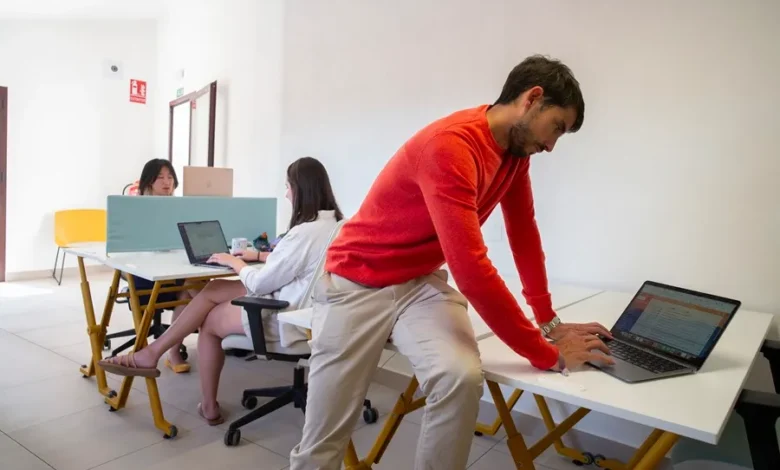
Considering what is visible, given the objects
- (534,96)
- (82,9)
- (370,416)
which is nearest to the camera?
(534,96)

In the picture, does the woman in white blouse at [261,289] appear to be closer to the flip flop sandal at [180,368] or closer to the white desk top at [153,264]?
the white desk top at [153,264]

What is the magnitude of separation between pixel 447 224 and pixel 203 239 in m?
1.78

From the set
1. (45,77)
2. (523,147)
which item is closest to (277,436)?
(523,147)

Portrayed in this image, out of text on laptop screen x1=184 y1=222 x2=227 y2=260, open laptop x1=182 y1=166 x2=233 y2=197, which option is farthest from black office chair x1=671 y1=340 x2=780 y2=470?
open laptop x1=182 y1=166 x2=233 y2=197

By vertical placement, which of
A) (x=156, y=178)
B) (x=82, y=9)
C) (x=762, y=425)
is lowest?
(x=762, y=425)

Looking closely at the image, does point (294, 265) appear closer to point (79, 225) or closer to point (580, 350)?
point (580, 350)

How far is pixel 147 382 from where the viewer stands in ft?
7.47

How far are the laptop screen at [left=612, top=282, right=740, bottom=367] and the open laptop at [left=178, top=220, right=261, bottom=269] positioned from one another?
168cm

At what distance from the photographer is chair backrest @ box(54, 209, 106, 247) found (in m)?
4.94

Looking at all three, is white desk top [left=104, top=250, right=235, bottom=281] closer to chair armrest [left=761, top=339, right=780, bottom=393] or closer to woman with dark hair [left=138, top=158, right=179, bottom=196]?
woman with dark hair [left=138, top=158, right=179, bottom=196]

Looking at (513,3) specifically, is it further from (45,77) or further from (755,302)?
(45,77)

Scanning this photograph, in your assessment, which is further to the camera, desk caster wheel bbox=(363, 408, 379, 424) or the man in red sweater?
desk caster wheel bbox=(363, 408, 379, 424)

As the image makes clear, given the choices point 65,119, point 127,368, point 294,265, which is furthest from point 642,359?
point 65,119

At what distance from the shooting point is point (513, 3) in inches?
101
